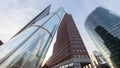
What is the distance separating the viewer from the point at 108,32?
54625mm

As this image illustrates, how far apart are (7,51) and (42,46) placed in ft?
2.85

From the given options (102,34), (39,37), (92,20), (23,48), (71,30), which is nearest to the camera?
(23,48)

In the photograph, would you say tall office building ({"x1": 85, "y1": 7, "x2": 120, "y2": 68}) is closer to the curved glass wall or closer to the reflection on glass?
the reflection on glass

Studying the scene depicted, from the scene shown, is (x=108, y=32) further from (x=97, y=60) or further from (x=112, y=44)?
(x=97, y=60)

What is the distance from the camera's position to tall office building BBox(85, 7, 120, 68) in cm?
4835

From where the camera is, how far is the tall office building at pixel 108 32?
159 feet

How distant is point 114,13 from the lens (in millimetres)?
59438

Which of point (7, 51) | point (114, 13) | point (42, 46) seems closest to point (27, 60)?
point (7, 51)

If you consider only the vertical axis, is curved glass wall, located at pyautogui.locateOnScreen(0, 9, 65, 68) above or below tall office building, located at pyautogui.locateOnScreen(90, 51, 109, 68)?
below

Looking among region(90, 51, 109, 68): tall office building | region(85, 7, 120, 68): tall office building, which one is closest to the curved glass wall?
region(85, 7, 120, 68): tall office building

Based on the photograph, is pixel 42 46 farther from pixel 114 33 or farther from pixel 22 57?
pixel 114 33

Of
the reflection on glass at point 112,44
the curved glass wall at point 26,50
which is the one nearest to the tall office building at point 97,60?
the reflection on glass at point 112,44

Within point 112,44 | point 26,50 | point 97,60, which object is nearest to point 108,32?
point 112,44

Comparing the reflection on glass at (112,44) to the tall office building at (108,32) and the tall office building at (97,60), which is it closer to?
the tall office building at (108,32)
